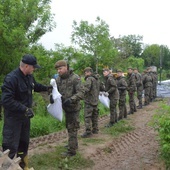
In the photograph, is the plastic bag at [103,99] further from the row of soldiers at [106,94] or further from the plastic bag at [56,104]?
the plastic bag at [56,104]

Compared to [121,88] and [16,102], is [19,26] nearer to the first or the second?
[121,88]

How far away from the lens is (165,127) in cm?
470

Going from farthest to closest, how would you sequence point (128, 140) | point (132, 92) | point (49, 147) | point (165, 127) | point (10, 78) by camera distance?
point (132, 92)
point (128, 140)
point (49, 147)
point (165, 127)
point (10, 78)

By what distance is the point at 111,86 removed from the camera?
9.18 meters

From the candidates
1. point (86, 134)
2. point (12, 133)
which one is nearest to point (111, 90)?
point (86, 134)

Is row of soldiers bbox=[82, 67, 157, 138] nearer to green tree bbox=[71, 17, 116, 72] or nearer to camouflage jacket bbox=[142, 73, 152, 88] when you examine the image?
camouflage jacket bbox=[142, 73, 152, 88]

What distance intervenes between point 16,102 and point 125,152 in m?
3.17

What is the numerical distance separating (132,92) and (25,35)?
4.57 metres

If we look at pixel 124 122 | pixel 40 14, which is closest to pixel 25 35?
pixel 40 14

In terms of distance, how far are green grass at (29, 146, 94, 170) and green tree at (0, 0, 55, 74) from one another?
4.91m

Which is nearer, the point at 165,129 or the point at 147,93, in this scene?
the point at 165,129

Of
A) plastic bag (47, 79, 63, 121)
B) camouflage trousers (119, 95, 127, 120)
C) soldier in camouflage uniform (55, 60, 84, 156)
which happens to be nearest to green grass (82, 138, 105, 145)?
soldier in camouflage uniform (55, 60, 84, 156)

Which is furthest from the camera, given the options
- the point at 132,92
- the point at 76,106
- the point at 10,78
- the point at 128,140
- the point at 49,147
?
the point at 132,92

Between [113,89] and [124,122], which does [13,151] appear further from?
[124,122]
